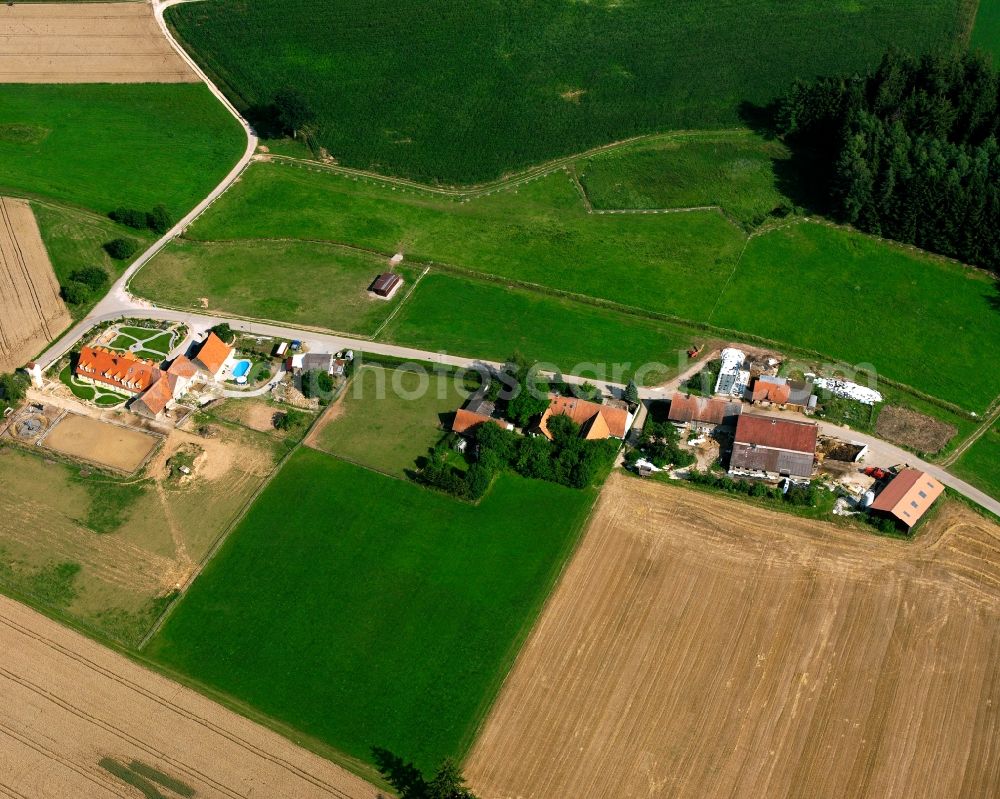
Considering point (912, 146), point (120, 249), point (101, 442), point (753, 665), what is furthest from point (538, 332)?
point (912, 146)

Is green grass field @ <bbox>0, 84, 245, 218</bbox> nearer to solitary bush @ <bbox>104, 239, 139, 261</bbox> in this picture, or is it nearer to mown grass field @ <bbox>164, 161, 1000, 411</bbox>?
solitary bush @ <bbox>104, 239, 139, 261</bbox>

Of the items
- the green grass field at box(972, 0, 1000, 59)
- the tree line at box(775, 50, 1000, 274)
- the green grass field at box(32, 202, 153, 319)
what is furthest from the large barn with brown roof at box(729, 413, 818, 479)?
the green grass field at box(972, 0, 1000, 59)

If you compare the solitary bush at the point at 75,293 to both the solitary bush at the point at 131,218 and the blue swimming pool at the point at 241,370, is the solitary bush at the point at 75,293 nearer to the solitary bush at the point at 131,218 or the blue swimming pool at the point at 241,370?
the solitary bush at the point at 131,218

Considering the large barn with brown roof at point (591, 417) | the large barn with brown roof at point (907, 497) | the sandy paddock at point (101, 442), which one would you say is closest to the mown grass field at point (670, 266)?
the large barn with brown roof at point (591, 417)

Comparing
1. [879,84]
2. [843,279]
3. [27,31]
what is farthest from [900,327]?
[27,31]

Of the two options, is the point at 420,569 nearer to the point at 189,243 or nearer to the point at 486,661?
the point at 486,661
